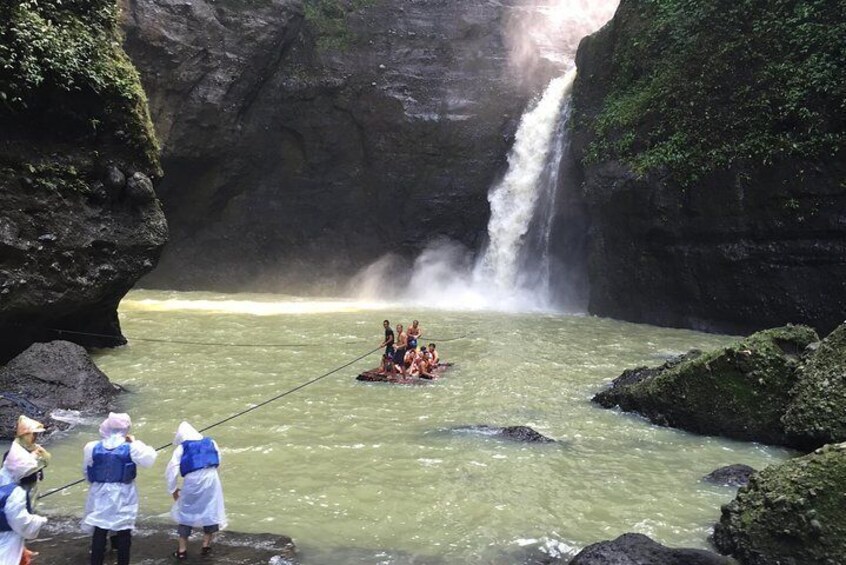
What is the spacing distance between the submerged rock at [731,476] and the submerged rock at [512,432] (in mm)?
2130

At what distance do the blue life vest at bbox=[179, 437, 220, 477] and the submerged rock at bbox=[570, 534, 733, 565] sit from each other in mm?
3231

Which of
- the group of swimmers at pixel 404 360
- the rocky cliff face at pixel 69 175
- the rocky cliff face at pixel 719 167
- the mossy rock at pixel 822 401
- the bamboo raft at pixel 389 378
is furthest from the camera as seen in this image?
the rocky cliff face at pixel 719 167

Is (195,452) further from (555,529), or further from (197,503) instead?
(555,529)

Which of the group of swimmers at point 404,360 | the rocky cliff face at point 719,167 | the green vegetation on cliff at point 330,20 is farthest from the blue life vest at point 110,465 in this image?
the green vegetation on cliff at point 330,20

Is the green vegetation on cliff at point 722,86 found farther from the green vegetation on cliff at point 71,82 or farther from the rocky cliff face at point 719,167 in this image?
the green vegetation on cliff at point 71,82

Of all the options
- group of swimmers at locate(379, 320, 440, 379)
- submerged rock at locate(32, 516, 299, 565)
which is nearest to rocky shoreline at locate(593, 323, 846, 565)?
group of swimmers at locate(379, 320, 440, 379)

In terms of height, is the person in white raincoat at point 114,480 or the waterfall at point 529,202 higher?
the waterfall at point 529,202

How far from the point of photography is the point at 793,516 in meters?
5.50

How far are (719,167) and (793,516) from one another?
15.2m

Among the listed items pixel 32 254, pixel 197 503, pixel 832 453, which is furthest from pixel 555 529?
pixel 32 254

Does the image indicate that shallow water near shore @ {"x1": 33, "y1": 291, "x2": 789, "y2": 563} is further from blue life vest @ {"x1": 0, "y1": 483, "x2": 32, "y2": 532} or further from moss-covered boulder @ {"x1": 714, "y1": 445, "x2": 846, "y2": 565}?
blue life vest @ {"x1": 0, "y1": 483, "x2": 32, "y2": 532}

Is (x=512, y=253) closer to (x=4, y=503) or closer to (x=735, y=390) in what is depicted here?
(x=735, y=390)

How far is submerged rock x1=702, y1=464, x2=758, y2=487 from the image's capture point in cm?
756

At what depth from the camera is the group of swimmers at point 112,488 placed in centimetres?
423
